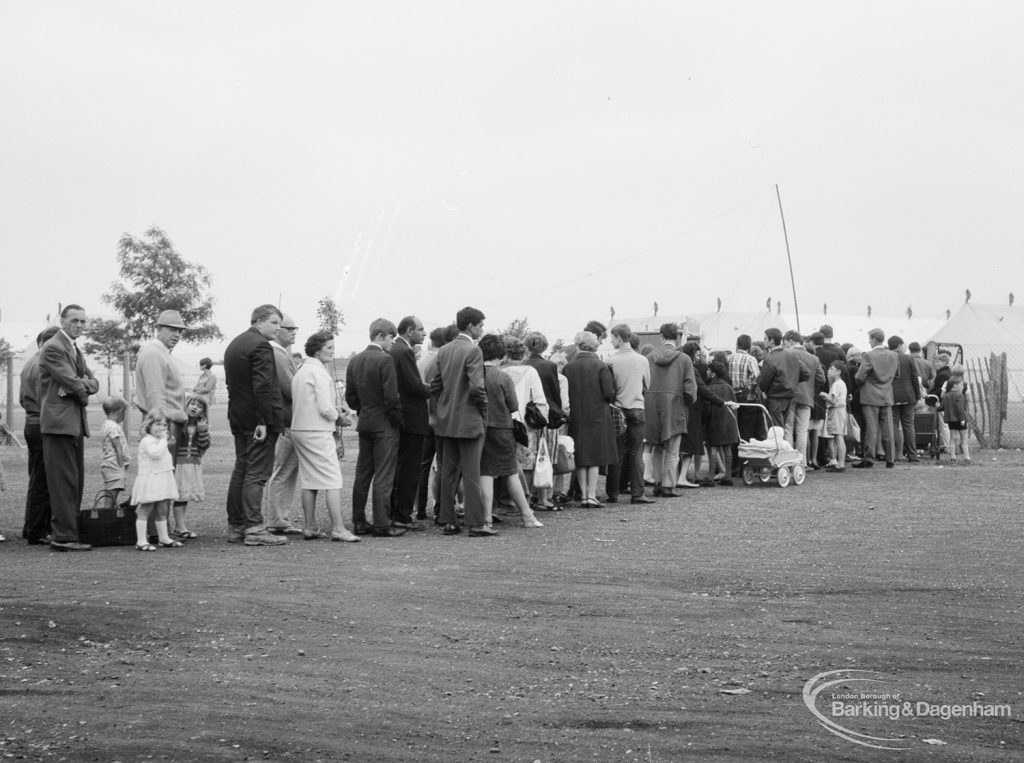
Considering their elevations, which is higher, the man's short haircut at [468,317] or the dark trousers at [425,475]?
the man's short haircut at [468,317]

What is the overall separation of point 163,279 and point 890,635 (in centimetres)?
2202

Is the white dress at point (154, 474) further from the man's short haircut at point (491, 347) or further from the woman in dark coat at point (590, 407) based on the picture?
the woman in dark coat at point (590, 407)

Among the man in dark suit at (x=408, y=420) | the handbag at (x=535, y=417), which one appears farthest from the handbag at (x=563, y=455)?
the man in dark suit at (x=408, y=420)

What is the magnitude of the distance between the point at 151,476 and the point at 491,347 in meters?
3.16

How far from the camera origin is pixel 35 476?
9.69m

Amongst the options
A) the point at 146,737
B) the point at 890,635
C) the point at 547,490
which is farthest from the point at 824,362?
the point at 146,737

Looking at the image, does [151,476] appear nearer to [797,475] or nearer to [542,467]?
[542,467]

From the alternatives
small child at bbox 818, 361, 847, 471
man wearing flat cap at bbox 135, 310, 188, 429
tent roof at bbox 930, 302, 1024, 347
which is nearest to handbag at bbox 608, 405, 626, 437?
man wearing flat cap at bbox 135, 310, 188, 429

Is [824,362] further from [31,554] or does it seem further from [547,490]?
[31,554]

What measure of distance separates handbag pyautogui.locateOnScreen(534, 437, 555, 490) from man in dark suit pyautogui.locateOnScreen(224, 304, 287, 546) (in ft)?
10.1

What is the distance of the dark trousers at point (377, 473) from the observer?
1014 cm

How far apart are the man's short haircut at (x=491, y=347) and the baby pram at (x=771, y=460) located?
495cm

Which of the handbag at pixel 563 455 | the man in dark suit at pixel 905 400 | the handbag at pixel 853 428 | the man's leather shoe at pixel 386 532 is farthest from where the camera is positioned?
the handbag at pixel 853 428
